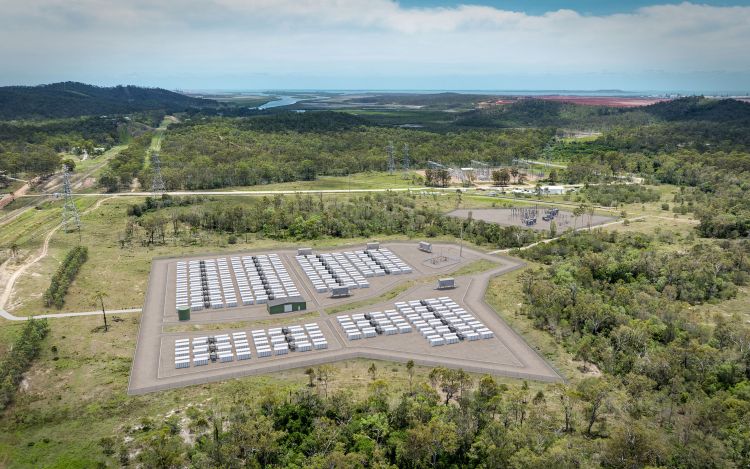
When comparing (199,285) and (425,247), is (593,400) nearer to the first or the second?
(425,247)

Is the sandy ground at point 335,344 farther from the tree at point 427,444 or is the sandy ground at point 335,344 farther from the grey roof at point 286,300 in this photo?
the tree at point 427,444

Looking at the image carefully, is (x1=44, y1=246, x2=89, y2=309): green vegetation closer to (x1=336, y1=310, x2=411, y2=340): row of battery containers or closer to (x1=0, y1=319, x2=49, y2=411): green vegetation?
(x1=0, y1=319, x2=49, y2=411): green vegetation

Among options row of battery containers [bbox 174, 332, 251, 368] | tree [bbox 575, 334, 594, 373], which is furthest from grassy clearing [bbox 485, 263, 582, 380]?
row of battery containers [bbox 174, 332, 251, 368]

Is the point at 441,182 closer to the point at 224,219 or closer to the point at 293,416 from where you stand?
the point at 224,219

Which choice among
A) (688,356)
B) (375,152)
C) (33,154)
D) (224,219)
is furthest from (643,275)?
(33,154)

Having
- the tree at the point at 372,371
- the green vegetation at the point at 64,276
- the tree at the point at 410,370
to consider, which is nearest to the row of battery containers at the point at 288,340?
the tree at the point at 372,371

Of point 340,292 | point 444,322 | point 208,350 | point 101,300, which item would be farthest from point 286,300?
point 101,300
